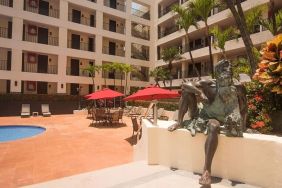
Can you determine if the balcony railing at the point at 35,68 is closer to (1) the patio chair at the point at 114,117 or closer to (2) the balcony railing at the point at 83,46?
(2) the balcony railing at the point at 83,46

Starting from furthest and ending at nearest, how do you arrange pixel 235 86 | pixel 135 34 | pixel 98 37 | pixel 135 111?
pixel 135 34 < pixel 98 37 < pixel 135 111 < pixel 235 86

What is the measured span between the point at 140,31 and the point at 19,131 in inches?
1069

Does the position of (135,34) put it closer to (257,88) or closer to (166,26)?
(166,26)

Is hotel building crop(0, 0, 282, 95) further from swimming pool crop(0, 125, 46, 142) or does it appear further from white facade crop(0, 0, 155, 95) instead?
swimming pool crop(0, 125, 46, 142)

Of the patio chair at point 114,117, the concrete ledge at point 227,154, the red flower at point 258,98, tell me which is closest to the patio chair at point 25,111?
the patio chair at point 114,117

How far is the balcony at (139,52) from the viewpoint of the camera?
37.2m

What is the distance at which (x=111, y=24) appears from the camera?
34875mm

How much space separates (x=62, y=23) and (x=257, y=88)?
26.8 metres

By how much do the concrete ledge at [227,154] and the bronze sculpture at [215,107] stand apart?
0.20m

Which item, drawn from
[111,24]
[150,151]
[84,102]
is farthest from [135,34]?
[150,151]


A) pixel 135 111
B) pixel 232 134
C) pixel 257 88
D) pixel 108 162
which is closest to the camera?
→ pixel 232 134

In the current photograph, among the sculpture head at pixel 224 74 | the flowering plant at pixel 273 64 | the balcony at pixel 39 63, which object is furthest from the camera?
the balcony at pixel 39 63

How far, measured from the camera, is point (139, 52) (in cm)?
3784

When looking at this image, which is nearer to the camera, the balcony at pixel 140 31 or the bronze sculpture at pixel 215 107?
the bronze sculpture at pixel 215 107
